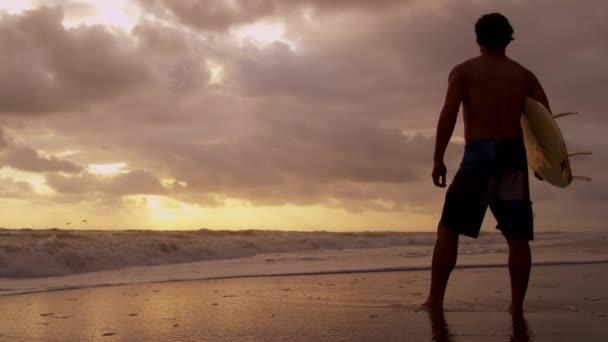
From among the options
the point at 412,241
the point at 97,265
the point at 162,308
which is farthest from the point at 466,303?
the point at 412,241

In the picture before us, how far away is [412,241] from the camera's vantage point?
2325cm

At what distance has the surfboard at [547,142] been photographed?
3.99 m

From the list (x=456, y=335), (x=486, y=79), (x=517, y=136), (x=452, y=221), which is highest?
(x=486, y=79)

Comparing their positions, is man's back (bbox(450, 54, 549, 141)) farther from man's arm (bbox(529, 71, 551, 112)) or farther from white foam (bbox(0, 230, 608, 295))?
white foam (bbox(0, 230, 608, 295))

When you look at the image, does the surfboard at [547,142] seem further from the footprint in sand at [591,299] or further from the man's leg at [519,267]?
the footprint in sand at [591,299]

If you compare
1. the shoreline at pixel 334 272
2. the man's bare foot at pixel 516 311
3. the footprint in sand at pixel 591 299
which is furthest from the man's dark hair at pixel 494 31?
the shoreline at pixel 334 272

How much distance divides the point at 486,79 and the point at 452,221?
0.92 m

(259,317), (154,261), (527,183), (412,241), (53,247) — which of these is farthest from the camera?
(412,241)

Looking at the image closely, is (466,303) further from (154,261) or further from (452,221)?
(154,261)

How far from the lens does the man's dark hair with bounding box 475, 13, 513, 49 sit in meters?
4.07

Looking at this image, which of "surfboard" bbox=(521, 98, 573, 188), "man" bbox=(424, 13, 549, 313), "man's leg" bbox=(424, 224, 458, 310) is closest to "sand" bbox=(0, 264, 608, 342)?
"man's leg" bbox=(424, 224, 458, 310)

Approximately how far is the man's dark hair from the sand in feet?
5.68

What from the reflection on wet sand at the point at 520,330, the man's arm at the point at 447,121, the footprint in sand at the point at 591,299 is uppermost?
the man's arm at the point at 447,121

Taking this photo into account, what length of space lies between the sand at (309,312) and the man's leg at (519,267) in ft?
0.41
